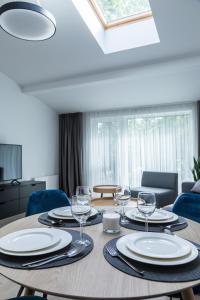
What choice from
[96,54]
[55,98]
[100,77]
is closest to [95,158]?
[55,98]

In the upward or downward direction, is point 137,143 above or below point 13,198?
above

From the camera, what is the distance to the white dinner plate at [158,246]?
812 mm

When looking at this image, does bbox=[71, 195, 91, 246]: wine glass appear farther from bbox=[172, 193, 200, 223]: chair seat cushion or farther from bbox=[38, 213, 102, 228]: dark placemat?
bbox=[172, 193, 200, 223]: chair seat cushion

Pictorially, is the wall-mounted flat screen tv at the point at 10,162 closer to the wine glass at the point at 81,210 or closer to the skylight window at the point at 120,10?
the skylight window at the point at 120,10

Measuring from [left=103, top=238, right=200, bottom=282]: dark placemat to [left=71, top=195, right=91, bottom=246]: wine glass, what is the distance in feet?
0.72

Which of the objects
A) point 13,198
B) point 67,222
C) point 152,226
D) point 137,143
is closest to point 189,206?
point 152,226

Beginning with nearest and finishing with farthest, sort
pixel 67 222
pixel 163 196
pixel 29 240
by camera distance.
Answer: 1. pixel 29 240
2. pixel 67 222
3. pixel 163 196

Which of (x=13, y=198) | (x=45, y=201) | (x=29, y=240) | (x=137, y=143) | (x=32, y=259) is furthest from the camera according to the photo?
(x=137, y=143)

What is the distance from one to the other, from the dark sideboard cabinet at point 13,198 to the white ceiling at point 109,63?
73.1 inches

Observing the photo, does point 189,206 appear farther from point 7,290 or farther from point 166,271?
point 7,290

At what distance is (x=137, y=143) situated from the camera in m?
5.14

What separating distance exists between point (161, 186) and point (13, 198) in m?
2.75

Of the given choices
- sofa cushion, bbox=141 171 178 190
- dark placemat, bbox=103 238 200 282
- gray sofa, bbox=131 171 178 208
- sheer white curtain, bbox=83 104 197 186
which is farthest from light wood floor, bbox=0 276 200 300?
sheer white curtain, bbox=83 104 197 186

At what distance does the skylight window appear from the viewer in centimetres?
291
